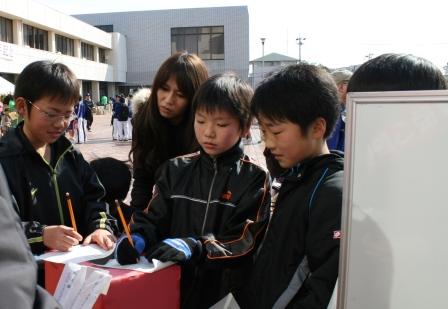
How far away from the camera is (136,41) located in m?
39.7

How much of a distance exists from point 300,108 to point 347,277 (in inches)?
25.1

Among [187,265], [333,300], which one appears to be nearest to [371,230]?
[333,300]

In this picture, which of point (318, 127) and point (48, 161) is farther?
point (48, 161)

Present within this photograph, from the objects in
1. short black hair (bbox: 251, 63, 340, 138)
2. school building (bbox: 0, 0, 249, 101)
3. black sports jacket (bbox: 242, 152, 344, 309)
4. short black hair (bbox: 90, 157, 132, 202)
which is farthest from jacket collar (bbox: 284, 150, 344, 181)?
school building (bbox: 0, 0, 249, 101)

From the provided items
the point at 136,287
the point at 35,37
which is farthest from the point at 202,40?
the point at 136,287

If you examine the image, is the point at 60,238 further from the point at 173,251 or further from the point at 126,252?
the point at 173,251

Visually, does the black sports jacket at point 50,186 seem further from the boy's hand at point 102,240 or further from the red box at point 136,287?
the red box at point 136,287

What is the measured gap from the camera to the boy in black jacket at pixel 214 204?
5.10 ft

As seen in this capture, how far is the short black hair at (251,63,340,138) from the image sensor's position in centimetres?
149

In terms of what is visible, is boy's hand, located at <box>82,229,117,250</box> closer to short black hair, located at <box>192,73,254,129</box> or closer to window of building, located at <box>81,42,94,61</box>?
short black hair, located at <box>192,73,254,129</box>

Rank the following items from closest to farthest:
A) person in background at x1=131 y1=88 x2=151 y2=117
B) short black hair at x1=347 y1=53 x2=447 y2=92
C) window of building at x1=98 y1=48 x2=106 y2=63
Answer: short black hair at x1=347 y1=53 x2=447 y2=92, person in background at x1=131 y1=88 x2=151 y2=117, window of building at x1=98 y1=48 x2=106 y2=63

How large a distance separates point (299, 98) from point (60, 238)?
3.21ft

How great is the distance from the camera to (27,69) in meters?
1.97

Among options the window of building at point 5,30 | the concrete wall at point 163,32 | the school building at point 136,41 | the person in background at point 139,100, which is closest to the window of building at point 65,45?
the school building at point 136,41
